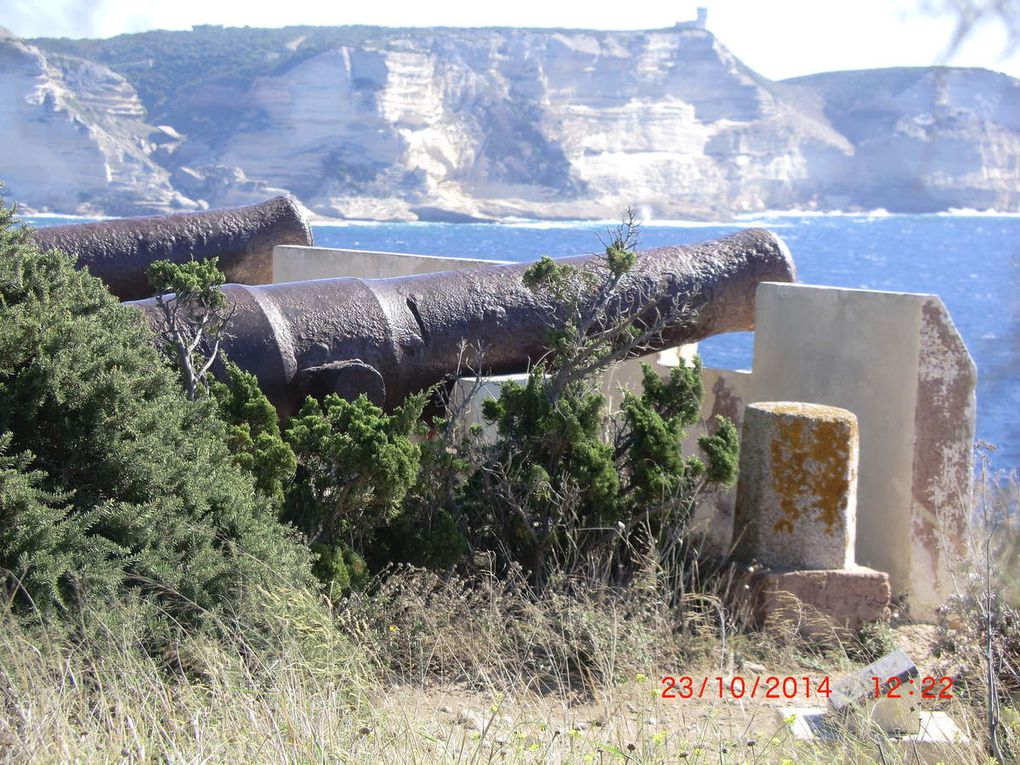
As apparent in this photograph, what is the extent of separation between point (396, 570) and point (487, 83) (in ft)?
344

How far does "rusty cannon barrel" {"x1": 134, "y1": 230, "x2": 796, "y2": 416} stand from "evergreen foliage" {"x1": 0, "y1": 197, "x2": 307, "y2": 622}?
1.30 metres

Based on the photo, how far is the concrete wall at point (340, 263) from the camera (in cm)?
777

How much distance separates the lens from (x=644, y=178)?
3733 inches

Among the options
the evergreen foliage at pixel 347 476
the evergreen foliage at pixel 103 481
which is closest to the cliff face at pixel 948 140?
the evergreen foliage at pixel 103 481

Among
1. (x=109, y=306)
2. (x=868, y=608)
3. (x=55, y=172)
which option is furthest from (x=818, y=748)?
(x=55, y=172)

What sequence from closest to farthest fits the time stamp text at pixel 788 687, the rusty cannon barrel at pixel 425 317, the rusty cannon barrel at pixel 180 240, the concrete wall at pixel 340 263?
1. the time stamp text at pixel 788 687
2. the rusty cannon barrel at pixel 425 317
3. the rusty cannon barrel at pixel 180 240
4. the concrete wall at pixel 340 263

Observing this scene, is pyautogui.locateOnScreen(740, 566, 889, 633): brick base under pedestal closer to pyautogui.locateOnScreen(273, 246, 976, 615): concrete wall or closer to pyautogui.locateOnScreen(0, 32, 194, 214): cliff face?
pyautogui.locateOnScreen(273, 246, 976, 615): concrete wall

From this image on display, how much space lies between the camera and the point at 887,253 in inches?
2589

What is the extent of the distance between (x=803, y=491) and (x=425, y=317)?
1.93 meters

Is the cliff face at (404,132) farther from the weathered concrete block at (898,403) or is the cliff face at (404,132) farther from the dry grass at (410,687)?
the dry grass at (410,687)

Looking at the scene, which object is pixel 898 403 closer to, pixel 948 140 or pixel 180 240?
pixel 180 240
